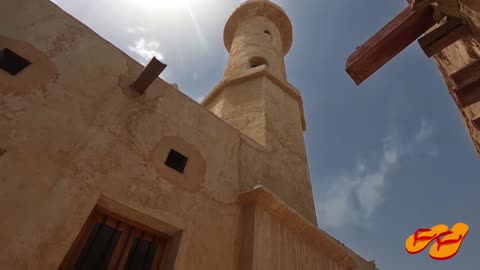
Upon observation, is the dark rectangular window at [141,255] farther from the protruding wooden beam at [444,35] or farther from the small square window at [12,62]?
the protruding wooden beam at [444,35]

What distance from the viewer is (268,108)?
21.4 ft

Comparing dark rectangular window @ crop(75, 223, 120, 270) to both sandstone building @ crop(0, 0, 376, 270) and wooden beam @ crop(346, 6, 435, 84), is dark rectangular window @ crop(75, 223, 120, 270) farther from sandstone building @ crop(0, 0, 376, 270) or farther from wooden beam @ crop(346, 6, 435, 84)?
wooden beam @ crop(346, 6, 435, 84)

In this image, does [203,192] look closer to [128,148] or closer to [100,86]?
[128,148]

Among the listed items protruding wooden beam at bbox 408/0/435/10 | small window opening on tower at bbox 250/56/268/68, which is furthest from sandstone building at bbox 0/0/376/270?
small window opening on tower at bbox 250/56/268/68

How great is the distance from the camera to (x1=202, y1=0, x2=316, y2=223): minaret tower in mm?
5402

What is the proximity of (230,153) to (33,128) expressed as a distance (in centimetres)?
268

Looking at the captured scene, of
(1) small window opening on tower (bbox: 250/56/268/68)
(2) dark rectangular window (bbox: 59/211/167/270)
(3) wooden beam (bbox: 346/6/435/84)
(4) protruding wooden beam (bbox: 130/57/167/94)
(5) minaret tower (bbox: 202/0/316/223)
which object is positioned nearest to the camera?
(3) wooden beam (bbox: 346/6/435/84)

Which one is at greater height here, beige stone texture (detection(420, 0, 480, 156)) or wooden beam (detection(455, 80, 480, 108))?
beige stone texture (detection(420, 0, 480, 156))

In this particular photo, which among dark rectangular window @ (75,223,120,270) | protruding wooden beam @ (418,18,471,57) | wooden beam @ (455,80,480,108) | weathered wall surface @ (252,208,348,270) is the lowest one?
dark rectangular window @ (75,223,120,270)

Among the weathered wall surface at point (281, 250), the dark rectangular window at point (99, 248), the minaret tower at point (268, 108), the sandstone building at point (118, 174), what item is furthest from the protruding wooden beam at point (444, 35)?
the dark rectangular window at point (99, 248)

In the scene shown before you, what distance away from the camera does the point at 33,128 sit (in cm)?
308

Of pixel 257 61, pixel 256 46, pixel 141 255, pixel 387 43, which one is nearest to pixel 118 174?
pixel 141 255

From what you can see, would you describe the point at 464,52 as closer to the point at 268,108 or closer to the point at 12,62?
the point at 268,108

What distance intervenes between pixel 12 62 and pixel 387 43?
395 centimetres
